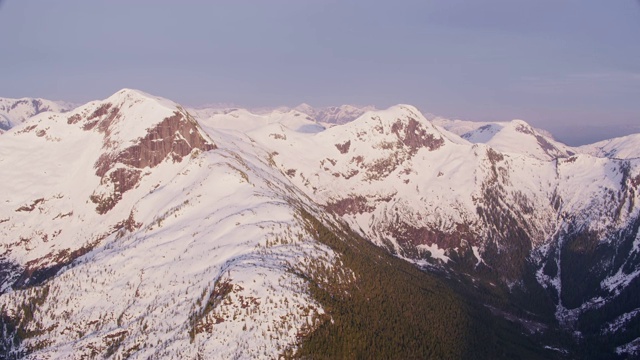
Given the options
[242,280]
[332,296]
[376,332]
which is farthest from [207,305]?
[376,332]

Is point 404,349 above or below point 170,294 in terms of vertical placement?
below

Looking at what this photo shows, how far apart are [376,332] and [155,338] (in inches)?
2949

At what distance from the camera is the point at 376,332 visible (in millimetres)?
195125

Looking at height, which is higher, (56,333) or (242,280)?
(242,280)

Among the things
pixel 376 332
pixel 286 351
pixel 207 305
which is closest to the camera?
pixel 286 351

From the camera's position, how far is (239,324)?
171375 millimetres

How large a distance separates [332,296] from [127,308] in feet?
242

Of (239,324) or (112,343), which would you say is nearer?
(239,324)

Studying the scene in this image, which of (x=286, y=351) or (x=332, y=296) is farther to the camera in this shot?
(x=332, y=296)

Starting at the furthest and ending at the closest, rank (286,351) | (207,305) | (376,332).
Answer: (376,332)
(207,305)
(286,351)

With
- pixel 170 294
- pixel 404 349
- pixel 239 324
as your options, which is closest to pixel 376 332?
pixel 404 349

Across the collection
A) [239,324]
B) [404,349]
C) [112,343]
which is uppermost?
[239,324]

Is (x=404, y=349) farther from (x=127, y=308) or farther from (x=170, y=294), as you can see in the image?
(x=127, y=308)

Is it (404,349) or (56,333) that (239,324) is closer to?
(404,349)
